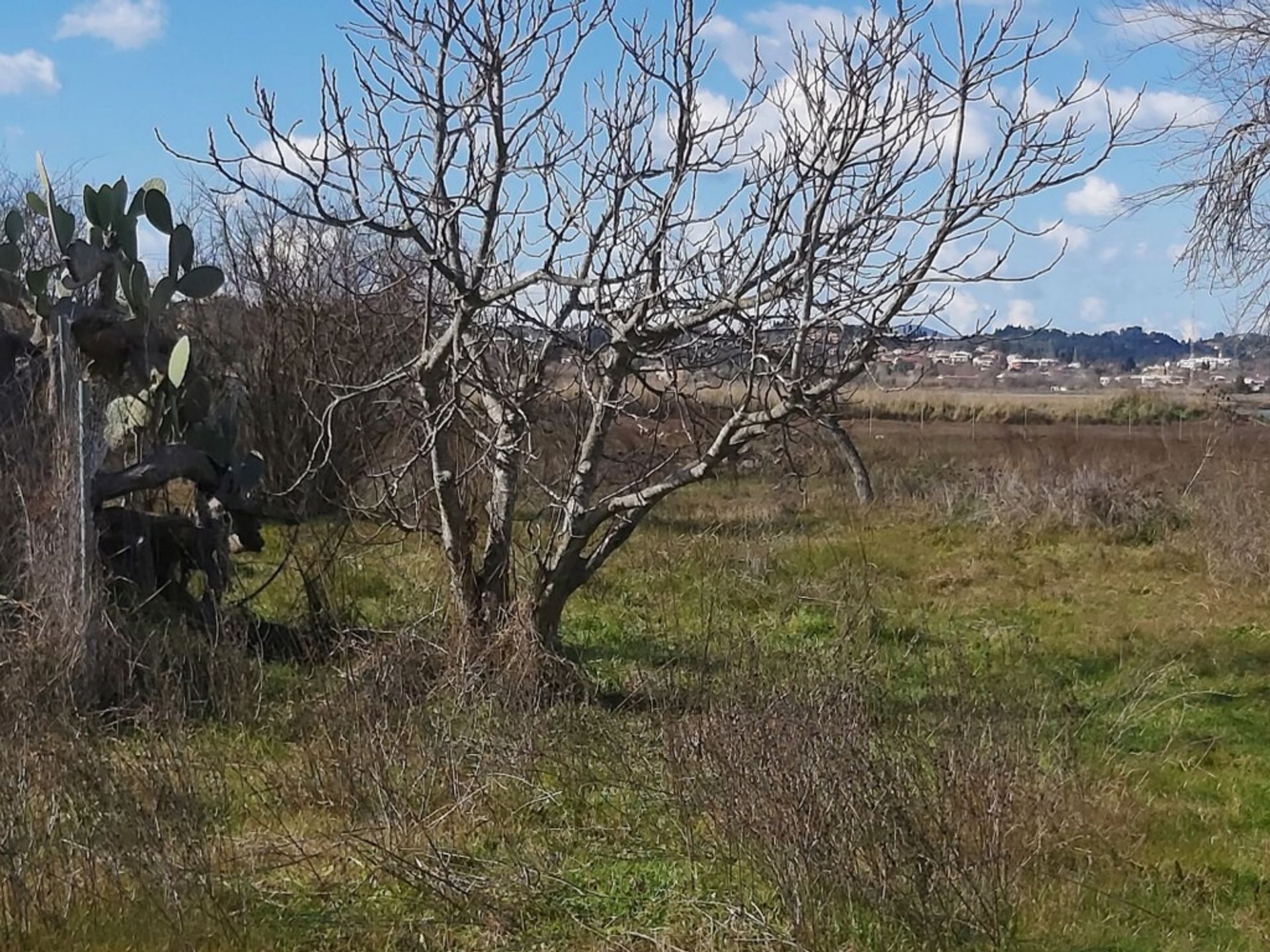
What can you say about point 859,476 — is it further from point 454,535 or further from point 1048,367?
point 454,535

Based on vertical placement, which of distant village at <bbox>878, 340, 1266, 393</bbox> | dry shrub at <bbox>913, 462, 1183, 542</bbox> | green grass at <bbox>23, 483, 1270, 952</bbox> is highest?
distant village at <bbox>878, 340, 1266, 393</bbox>

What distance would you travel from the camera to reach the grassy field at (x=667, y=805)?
14.0 ft

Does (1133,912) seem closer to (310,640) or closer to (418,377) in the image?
(418,377)

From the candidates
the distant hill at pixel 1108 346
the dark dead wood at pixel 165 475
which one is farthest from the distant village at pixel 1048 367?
the dark dead wood at pixel 165 475

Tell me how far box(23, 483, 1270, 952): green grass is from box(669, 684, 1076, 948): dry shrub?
0.53 feet

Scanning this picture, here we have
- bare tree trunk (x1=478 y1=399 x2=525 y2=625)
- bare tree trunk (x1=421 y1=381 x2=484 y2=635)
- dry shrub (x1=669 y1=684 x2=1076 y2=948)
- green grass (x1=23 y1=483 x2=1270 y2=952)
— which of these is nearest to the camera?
dry shrub (x1=669 y1=684 x2=1076 y2=948)

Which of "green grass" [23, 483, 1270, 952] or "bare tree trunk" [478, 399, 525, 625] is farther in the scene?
"bare tree trunk" [478, 399, 525, 625]

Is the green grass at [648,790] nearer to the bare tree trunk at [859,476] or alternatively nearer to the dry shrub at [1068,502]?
the dry shrub at [1068,502]

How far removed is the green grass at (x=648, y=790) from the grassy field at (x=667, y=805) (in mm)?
17

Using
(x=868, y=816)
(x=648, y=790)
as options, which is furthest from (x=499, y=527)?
(x=868, y=816)

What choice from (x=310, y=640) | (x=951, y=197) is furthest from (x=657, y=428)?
(x=310, y=640)

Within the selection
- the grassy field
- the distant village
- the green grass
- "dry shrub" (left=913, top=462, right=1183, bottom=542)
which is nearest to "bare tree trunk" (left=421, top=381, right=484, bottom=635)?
the grassy field

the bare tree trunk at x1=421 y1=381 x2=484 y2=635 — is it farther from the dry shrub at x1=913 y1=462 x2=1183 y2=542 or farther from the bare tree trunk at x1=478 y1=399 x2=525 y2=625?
the dry shrub at x1=913 y1=462 x2=1183 y2=542

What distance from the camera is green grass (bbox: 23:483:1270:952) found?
4406 mm
